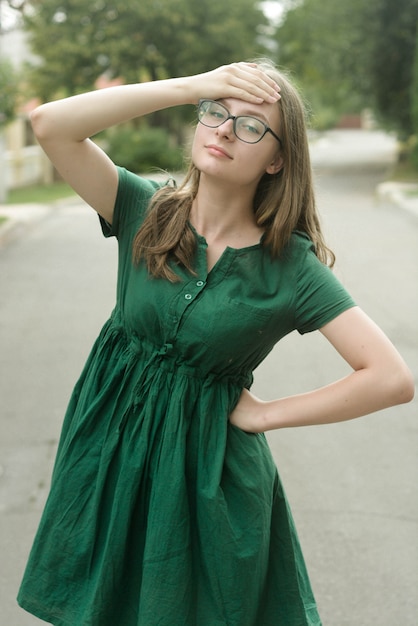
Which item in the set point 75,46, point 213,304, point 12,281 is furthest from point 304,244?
point 75,46

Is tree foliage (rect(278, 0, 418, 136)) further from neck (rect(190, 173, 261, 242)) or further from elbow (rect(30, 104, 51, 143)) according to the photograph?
elbow (rect(30, 104, 51, 143))

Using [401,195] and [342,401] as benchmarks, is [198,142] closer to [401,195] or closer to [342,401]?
[342,401]

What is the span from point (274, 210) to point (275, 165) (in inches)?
4.6

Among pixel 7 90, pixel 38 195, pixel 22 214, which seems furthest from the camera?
pixel 38 195

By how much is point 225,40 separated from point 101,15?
4.84 meters

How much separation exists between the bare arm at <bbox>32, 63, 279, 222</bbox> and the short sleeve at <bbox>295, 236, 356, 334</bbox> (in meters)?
0.44

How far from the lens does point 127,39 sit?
110ft

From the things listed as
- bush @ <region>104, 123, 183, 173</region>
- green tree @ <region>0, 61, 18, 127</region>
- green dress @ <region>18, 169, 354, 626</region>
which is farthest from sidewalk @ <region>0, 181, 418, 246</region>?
green dress @ <region>18, 169, 354, 626</region>

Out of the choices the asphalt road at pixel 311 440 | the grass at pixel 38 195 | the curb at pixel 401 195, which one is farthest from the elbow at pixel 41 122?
the grass at pixel 38 195

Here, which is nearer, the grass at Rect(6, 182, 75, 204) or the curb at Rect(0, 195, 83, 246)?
the curb at Rect(0, 195, 83, 246)

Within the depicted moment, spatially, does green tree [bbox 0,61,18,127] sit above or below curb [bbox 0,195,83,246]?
above

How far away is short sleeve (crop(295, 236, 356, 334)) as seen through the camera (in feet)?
7.39

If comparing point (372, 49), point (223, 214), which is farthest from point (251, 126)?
point (372, 49)

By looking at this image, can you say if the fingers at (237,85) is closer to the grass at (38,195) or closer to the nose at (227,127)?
the nose at (227,127)
